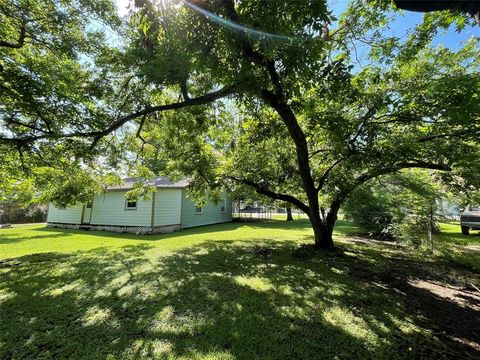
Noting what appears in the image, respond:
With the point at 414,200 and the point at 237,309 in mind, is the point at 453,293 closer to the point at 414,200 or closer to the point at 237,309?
the point at 414,200

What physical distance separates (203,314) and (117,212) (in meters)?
12.8

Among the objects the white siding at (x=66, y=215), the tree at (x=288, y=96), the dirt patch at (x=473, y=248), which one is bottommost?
the dirt patch at (x=473, y=248)

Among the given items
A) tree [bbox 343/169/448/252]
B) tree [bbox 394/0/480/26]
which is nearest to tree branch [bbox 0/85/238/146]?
tree [bbox 394/0/480/26]

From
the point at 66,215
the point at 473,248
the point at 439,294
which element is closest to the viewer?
the point at 439,294

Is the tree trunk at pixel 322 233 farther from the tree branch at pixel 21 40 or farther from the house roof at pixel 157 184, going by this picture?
the tree branch at pixel 21 40

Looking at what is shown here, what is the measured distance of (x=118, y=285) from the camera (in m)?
4.59

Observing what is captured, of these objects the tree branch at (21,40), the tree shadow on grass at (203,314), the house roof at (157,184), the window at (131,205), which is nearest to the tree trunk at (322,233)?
the tree shadow on grass at (203,314)

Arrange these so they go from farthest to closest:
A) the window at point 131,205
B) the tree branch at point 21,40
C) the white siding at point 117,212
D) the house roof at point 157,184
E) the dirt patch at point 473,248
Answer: the house roof at point 157,184 < the window at point 131,205 < the white siding at point 117,212 < the dirt patch at point 473,248 < the tree branch at point 21,40

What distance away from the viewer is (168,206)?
14031mm

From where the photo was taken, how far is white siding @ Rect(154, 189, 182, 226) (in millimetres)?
13281

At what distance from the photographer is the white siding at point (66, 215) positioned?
1577cm

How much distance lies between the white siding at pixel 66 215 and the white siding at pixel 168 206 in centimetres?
640

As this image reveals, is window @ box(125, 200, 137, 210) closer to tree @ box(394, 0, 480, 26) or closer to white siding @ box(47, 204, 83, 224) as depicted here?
white siding @ box(47, 204, 83, 224)

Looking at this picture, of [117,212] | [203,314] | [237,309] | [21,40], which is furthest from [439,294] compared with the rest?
[117,212]
